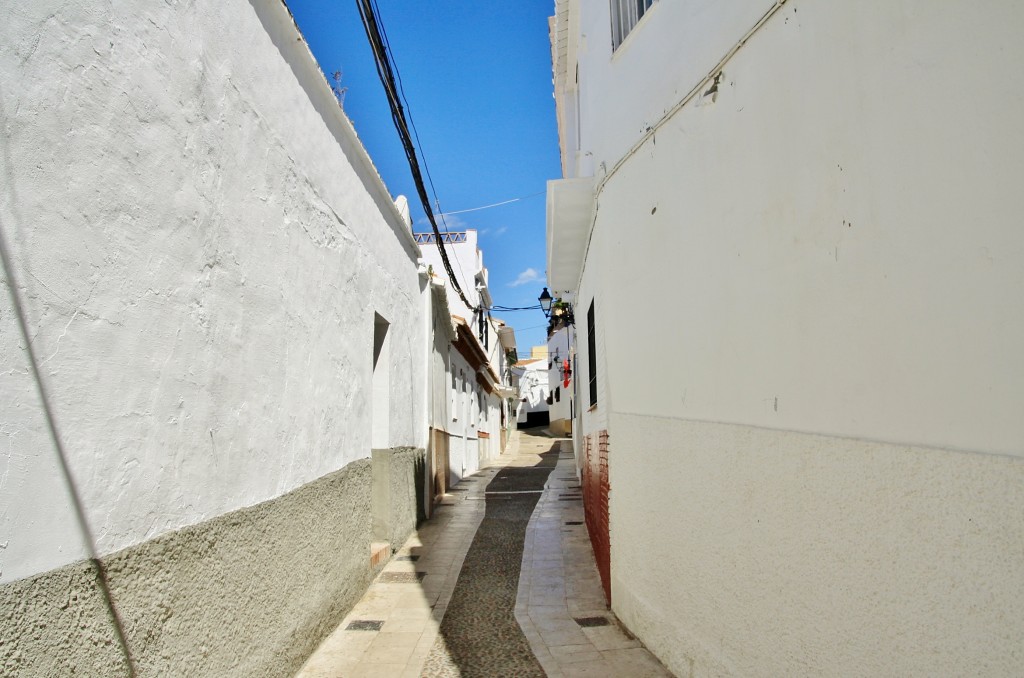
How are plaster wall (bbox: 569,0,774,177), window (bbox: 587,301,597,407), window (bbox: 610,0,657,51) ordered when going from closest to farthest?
1. plaster wall (bbox: 569,0,774,177)
2. window (bbox: 610,0,657,51)
3. window (bbox: 587,301,597,407)

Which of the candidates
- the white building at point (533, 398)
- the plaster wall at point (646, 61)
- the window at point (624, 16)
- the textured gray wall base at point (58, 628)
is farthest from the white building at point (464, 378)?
the white building at point (533, 398)

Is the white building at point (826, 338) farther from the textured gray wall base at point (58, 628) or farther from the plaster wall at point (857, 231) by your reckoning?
the textured gray wall base at point (58, 628)

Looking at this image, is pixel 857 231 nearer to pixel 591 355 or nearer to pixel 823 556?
pixel 823 556

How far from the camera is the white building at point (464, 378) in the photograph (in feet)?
37.8

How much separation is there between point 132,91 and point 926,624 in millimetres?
3245

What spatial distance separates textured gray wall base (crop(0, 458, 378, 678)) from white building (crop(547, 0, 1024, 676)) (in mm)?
2089

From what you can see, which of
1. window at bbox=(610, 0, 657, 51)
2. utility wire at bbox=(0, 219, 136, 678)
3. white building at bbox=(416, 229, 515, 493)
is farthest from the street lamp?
utility wire at bbox=(0, 219, 136, 678)

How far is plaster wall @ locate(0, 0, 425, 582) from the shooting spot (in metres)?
2.07

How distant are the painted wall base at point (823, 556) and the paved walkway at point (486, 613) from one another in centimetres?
52

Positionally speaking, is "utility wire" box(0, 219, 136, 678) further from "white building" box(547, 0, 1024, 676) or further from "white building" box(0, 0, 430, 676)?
"white building" box(547, 0, 1024, 676)

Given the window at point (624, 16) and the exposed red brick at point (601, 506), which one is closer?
the window at point (624, 16)

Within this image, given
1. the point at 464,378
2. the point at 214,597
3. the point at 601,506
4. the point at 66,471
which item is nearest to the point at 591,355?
the point at 601,506

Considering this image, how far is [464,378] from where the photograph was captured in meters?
15.7

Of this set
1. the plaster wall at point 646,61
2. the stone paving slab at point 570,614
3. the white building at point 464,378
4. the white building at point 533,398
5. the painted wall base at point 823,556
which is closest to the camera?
the painted wall base at point 823,556
